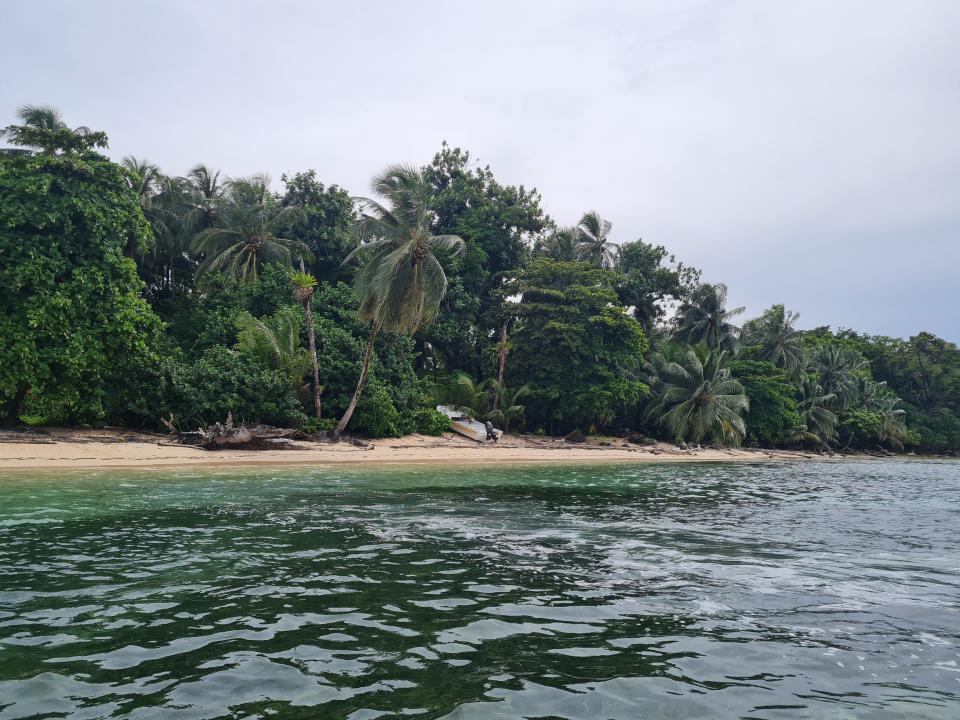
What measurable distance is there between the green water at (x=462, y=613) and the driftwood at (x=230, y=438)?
33.0 ft

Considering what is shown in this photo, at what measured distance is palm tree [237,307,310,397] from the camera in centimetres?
2756

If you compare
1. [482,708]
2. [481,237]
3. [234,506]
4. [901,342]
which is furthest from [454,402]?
[901,342]

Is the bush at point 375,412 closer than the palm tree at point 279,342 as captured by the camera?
No

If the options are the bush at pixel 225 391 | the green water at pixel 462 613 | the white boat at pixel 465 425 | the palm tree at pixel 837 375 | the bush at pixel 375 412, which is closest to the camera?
the green water at pixel 462 613

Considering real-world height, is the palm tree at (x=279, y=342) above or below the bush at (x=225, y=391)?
above

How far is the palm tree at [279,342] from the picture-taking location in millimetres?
27562

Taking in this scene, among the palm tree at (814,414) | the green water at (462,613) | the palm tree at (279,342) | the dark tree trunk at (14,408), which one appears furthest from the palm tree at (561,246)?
the green water at (462,613)

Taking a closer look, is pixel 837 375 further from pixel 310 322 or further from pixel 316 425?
pixel 316 425

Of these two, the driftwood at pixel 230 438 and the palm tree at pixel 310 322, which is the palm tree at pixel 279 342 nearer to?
the palm tree at pixel 310 322

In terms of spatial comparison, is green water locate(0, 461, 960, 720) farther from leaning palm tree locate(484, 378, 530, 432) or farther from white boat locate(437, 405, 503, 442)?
leaning palm tree locate(484, 378, 530, 432)

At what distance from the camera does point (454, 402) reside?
120ft

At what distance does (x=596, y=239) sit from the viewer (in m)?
47.8

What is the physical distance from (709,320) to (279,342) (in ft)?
109

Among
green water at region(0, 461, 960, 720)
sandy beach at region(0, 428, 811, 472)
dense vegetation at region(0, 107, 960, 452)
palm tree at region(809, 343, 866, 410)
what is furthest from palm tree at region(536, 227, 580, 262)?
green water at region(0, 461, 960, 720)
